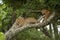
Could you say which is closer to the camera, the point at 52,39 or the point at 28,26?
the point at 28,26

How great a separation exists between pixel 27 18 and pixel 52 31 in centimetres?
→ 166

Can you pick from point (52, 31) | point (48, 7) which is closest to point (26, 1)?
point (48, 7)

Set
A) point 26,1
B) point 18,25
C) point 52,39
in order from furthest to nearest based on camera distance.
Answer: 1. point 52,39
2. point 18,25
3. point 26,1

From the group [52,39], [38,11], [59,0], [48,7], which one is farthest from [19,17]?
[52,39]

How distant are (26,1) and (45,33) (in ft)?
5.20

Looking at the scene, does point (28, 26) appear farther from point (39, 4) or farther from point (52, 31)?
point (52, 31)

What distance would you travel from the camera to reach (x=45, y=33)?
4465 mm

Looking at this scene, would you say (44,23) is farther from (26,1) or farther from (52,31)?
(52,31)

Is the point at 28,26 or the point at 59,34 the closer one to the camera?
the point at 28,26

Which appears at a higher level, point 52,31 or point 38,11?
point 38,11

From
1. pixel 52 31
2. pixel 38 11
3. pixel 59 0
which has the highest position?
pixel 59 0

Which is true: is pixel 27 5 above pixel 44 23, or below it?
above

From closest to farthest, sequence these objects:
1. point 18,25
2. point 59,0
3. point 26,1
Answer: point 59,0 < point 26,1 < point 18,25

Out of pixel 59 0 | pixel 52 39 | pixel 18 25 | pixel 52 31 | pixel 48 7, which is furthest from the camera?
pixel 52 31
